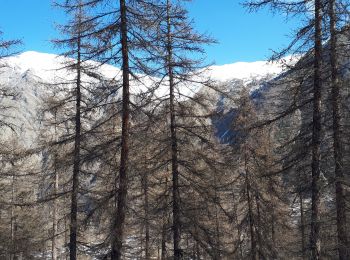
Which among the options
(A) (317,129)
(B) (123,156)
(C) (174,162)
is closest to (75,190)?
(C) (174,162)

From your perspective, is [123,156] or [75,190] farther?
[75,190]

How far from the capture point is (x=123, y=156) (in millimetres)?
13000

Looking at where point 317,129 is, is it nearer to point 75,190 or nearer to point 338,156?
point 338,156

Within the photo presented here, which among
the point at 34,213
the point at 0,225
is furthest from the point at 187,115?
the point at 34,213

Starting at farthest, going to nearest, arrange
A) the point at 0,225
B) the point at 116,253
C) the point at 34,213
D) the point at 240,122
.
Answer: the point at 34,213, the point at 0,225, the point at 240,122, the point at 116,253

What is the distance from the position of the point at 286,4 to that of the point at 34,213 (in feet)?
107

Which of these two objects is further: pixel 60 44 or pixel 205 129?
pixel 205 129

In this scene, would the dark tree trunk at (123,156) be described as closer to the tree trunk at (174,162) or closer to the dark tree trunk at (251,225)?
the tree trunk at (174,162)

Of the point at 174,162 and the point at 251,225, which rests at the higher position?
the point at 174,162

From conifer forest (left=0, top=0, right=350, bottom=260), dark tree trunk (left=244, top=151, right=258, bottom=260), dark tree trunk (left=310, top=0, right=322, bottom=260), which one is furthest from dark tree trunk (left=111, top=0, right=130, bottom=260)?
dark tree trunk (left=244, top=151, right=258, bottom=260)

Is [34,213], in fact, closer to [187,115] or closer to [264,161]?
[264,161]

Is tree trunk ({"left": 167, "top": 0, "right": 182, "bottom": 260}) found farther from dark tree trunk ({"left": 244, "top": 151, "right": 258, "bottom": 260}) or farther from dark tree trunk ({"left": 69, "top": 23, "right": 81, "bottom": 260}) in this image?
dark tree trunk ({"left": 244, "top": 151, "right": 258, "bottom": 260})

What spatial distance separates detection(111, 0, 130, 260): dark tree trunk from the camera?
40.5ft

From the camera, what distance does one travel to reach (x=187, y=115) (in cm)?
1733
